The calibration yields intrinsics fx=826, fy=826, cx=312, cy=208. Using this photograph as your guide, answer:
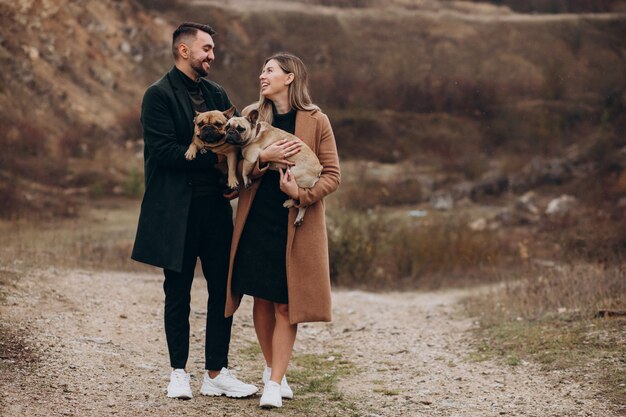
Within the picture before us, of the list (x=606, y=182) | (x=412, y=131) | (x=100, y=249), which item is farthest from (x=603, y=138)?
(x=100, y=249)

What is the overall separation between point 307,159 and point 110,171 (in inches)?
567

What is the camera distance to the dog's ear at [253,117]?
4.93 meters

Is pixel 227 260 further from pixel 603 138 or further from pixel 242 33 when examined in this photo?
pixel 242 33

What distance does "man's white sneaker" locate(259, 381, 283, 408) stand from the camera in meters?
4.98

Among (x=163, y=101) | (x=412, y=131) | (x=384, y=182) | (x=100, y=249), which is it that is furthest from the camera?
(x=412, y=131)

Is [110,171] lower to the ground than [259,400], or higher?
higher

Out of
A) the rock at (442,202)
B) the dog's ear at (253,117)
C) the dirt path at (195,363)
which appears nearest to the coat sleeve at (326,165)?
the dog's ear at (253,117)

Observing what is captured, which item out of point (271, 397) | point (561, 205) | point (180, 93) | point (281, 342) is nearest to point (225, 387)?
point (271, 397)

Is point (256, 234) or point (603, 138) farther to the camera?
point (603, 138)

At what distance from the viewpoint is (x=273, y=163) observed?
4988 millimetres

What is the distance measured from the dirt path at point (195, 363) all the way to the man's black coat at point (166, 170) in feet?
3.16

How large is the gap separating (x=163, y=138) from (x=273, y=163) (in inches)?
26.5

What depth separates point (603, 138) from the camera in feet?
68.4

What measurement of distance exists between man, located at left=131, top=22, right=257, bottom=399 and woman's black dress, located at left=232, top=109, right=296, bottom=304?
195 mm
